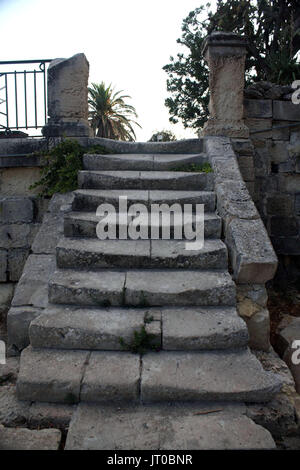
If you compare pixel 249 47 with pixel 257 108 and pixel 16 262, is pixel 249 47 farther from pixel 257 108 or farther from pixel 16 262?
pixel 16 262

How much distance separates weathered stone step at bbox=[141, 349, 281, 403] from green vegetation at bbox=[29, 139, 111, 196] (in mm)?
2437

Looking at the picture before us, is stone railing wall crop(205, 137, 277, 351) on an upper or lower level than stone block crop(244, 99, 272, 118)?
lower

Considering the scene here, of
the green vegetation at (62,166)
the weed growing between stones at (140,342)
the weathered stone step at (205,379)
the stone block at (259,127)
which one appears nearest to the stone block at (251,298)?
the weathered stone step at (205,379)

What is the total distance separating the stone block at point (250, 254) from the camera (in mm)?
2822

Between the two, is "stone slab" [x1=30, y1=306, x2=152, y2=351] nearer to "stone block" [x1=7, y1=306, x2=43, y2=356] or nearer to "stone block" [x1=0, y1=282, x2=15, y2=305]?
"stone block" [x1=7, y1=306, x2=43, y2=356]

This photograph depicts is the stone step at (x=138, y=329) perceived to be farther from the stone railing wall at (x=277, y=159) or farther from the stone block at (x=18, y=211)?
the stone railing wall at (x=277, y=159)

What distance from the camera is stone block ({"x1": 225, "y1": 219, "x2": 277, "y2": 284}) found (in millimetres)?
2822

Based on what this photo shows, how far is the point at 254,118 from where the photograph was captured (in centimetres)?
533

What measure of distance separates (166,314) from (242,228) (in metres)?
1.05

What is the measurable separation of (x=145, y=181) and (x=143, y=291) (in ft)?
→ 5.58

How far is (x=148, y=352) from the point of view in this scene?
98.3 inches

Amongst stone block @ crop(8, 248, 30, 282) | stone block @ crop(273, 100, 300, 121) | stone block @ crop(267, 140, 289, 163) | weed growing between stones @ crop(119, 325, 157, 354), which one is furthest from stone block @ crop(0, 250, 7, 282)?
stone block @ crop(273, 100, 300, 121)

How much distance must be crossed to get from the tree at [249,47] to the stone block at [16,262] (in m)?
4.83
